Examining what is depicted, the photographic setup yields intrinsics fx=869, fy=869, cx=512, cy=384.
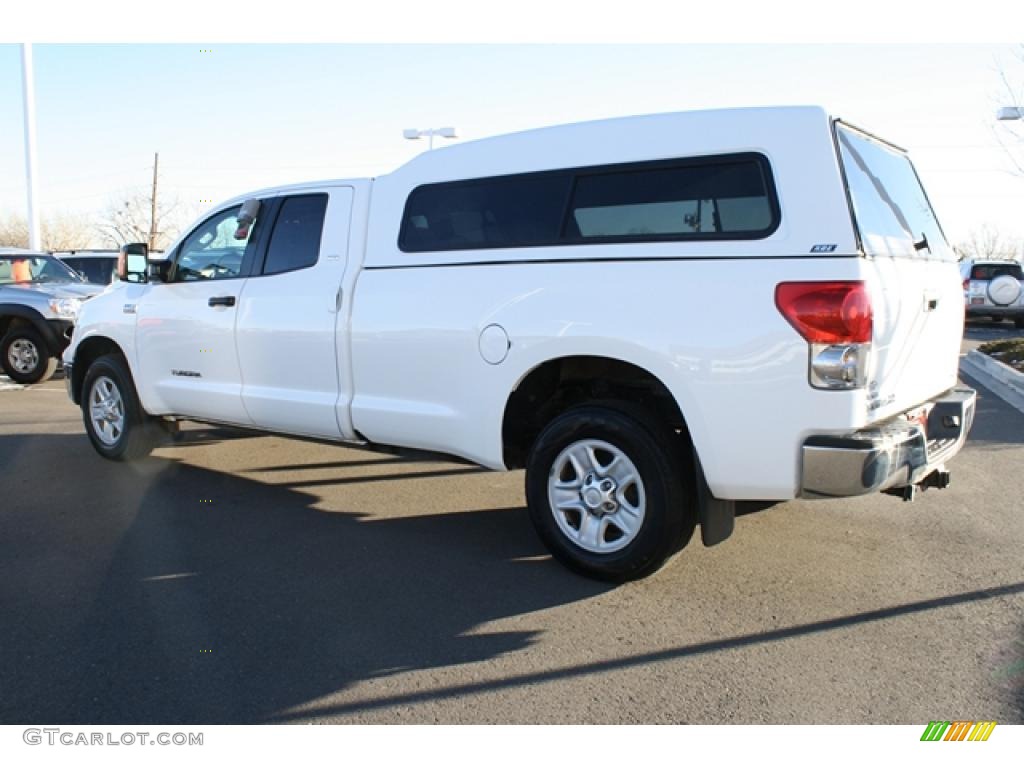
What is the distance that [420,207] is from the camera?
503cm

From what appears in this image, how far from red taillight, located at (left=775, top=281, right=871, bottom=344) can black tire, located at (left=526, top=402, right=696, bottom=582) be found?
889 millimetres

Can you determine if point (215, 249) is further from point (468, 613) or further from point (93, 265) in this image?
point (93, 265)

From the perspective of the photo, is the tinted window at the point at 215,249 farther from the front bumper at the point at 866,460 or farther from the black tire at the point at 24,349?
the black tire at the point at 24,349

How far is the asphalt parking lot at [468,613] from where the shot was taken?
321 cm

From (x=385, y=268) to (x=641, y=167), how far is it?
1.69 metres

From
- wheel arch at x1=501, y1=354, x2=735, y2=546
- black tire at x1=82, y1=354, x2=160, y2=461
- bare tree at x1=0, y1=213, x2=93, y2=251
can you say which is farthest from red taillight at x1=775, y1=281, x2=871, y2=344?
bare tree at x1=0, y1=213, x2=93, y2=251

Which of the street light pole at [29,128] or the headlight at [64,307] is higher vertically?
the street light pole at [29,128]

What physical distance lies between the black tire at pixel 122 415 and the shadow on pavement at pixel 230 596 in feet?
2.14

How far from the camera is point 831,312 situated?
358 cm

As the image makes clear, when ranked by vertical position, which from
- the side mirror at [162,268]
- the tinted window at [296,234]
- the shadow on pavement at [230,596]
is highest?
the tinted window at [296,234]

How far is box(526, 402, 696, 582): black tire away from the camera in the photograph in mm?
4113

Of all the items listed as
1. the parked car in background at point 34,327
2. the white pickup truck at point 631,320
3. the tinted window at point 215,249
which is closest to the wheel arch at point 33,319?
the parked car in background at point 34,327

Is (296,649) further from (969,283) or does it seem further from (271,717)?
(969,283)

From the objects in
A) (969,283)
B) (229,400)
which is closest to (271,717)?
(229,400)
